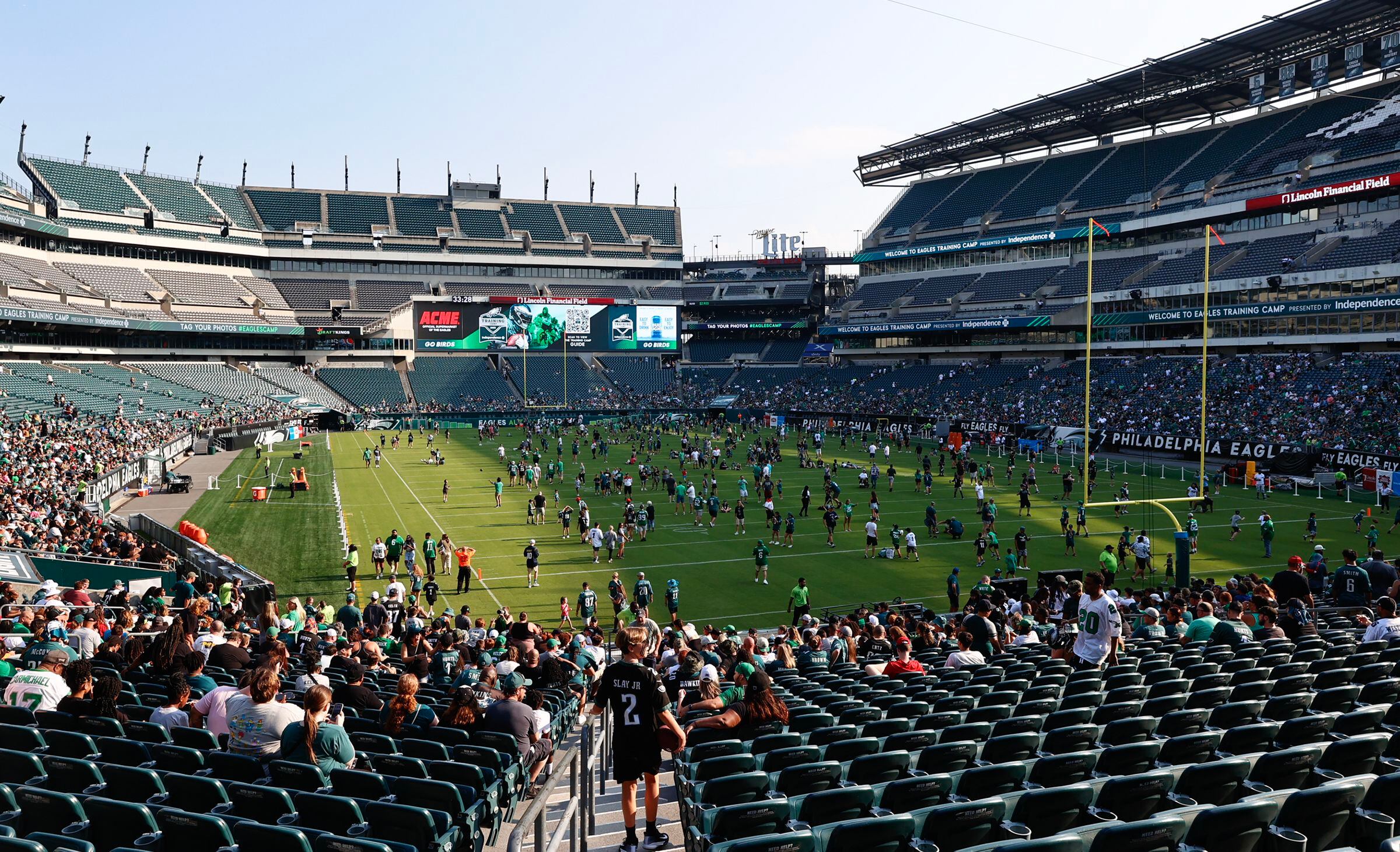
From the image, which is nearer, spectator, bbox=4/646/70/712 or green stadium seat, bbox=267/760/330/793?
green stadium seat, bbox=267/760/330/793

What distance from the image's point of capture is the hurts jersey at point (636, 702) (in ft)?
22.6

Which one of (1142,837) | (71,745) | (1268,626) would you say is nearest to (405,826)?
(71,745)

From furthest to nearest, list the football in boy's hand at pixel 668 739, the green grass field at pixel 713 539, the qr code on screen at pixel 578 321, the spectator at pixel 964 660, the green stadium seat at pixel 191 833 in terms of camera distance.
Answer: the qr code on screen at pixel 578 321 < the green grass field at pixel 713 539 < the spectator at pixel 964 660 < the football in boy's hand at pixel 668 739 < the green stadium seat at pixel 191 833

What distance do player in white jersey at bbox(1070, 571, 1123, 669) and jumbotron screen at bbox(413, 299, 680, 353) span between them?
8450cm

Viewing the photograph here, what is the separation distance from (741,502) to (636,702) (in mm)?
26959

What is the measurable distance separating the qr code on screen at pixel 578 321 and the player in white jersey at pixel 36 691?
8839cm

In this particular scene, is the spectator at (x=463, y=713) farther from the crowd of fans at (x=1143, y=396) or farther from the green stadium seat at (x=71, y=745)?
the crowd of fans at (x=1143, y=396)

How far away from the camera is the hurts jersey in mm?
6902

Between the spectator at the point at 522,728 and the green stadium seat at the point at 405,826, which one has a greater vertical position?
the green stadium seat at the point at 405,826

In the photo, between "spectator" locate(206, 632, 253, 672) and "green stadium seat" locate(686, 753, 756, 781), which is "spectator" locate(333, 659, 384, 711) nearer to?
"spectator" locate(206, 632, 253, 672)

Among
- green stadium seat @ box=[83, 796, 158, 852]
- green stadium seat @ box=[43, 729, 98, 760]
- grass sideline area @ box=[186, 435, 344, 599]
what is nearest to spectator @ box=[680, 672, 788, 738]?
green stadium seat @ box=[83, 796, 158, 852]

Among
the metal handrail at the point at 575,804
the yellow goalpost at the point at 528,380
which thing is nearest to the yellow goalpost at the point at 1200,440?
the metal handrail at the point at 575,804

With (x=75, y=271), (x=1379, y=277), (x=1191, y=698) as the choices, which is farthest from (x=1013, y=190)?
(x=1191, y=698)

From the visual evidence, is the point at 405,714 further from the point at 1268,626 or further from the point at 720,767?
the point at 1268,626
